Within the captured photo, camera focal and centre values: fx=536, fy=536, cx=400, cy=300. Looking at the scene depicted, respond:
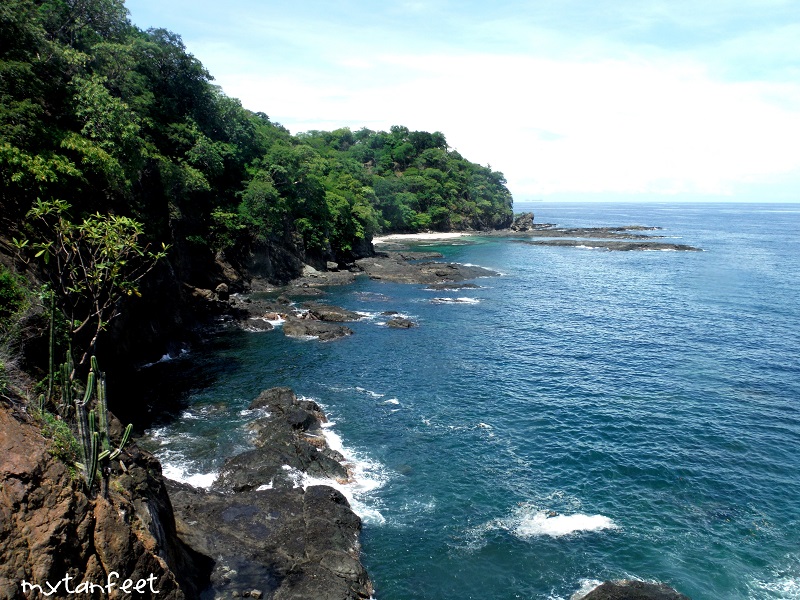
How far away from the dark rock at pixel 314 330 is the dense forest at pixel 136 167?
1192 cm

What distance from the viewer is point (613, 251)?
406 feet

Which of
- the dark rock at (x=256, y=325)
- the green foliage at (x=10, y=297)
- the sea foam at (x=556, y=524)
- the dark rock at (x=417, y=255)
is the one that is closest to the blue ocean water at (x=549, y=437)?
the sea foam at (x=556, y=524)

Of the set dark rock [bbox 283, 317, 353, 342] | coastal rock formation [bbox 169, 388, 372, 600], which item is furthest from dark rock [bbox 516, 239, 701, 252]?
coastal rock formation [bbox 169, 388, 372, 600]

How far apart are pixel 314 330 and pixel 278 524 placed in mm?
31632

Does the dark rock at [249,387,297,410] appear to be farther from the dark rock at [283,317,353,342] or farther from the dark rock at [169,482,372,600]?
the dark rock at [283,317,353,342]

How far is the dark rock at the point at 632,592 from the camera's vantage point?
1936 cm

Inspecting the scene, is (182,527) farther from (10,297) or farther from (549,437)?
(549,437)

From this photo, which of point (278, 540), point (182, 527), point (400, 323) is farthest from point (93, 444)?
point (400, 323)

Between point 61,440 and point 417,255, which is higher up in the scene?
point 61,440

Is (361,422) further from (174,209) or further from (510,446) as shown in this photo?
(174,209)

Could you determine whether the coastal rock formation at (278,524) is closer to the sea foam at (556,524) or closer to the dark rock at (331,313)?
the sea foam at (556,524)

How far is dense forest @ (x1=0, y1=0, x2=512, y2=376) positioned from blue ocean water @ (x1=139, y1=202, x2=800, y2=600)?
13053mm

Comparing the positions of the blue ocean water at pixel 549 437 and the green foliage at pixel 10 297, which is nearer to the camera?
the green foliage at pixel 10 297

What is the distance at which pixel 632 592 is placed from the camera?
19.6 m
